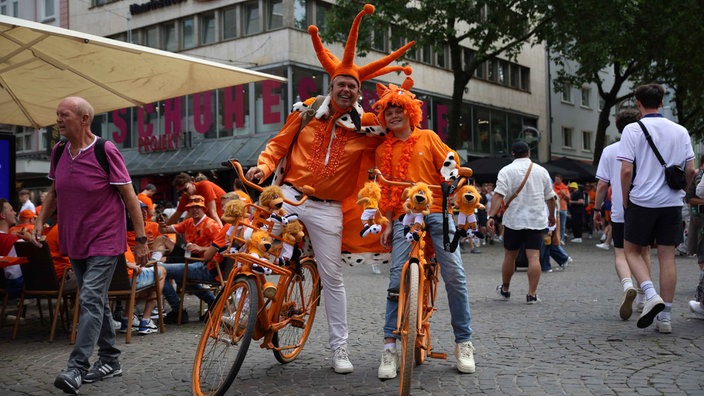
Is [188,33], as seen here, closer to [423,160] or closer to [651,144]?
[651,144]

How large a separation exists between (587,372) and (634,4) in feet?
71.2

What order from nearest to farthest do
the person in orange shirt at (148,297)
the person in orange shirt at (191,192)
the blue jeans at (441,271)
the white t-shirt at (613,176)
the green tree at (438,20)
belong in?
the blue jeans at (441,271) < the person in orange shirt at (148,297) < the white t-shirt at (613,176) < the person in orange shirt at (191,192) < the green tree at (438,20)

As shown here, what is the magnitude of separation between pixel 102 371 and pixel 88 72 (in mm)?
3994

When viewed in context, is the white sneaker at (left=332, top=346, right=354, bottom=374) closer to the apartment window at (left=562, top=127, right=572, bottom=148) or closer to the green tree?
the green tree

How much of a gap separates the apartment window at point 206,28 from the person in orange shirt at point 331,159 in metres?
27.9

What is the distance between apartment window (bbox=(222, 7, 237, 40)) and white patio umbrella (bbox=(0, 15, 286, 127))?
73.3 feet

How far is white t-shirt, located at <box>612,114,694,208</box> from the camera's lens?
21.1 ft

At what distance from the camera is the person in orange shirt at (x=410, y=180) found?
16.5 ft

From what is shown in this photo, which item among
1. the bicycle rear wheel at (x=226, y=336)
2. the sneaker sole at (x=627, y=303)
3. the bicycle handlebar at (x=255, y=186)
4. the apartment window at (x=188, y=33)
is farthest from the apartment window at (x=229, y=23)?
the bicycle rear wheel at (x=226, y=336)

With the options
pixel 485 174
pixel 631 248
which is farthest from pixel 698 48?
pixel 631 248

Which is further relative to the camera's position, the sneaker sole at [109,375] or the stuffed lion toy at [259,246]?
the sneaker sole at [109,375]

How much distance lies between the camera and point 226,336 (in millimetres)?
4508

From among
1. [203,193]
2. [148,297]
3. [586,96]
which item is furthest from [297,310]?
[586,96]

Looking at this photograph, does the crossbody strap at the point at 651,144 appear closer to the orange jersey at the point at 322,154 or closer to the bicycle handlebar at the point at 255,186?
the orange jersey at the point at 322,154
